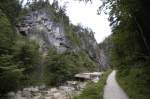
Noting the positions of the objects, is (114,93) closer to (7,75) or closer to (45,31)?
(7,75)

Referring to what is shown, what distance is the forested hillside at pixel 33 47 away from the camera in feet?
95.8

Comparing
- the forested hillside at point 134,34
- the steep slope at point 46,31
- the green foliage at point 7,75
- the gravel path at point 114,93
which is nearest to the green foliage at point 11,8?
the steep slope at point 46,31

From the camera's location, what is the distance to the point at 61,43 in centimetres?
6575

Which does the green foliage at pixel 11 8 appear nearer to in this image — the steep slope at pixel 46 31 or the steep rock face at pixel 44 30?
the steep slope at pixel 46 31

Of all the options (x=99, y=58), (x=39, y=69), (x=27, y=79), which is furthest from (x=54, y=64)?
(x=99, y=58)

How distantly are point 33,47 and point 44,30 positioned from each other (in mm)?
23155

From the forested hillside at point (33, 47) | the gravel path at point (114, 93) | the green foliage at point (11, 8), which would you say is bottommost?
the gravel path at point (114, 93)

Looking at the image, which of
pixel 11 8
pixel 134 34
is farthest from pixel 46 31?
pixel 134 34

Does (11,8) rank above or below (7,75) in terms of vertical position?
above

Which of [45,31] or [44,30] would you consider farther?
[45,31]

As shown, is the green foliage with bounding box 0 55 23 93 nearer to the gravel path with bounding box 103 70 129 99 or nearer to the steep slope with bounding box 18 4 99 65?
the gravel path with bounding box 103 70 129 99

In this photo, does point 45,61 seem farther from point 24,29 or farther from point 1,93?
point 1,93

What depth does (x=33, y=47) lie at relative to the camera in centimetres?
4062

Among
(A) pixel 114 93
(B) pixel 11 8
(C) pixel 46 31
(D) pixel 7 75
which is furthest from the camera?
A: (C) pixel 46 31
